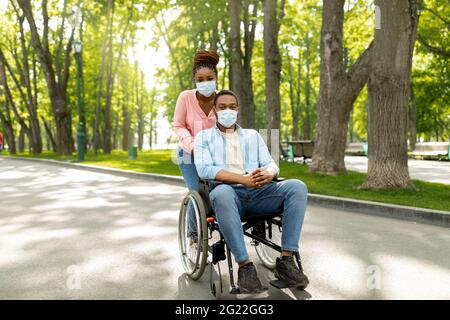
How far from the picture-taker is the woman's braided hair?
4539 mm

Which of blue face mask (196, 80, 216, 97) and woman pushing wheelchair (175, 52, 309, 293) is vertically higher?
blue face mask (196, 80, 216, 97)

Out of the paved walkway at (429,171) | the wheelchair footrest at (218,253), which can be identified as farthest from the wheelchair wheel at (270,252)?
the paved walkway at (429,171)

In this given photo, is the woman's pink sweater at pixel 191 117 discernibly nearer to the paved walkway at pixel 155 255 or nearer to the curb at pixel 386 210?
the paved walkway at pixel 155 255

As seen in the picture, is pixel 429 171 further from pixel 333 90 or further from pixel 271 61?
pixel 271 61

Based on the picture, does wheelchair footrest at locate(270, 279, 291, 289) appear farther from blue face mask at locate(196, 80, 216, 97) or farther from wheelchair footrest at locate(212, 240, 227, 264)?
blue face mask at locate(196, 80, 216, 97)

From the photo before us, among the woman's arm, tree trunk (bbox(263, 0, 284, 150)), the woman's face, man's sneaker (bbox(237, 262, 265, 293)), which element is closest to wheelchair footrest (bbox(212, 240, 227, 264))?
man's sneaker (bbox(237, 262, 265, 293))

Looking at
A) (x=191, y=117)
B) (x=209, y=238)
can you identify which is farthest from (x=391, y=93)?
(x=209, y=238)

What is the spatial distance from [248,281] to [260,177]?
803mm

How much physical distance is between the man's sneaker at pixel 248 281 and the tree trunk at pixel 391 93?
6.68m

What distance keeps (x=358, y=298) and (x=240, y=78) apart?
16.2m

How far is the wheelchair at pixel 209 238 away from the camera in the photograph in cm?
378

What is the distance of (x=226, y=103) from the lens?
4164 mm

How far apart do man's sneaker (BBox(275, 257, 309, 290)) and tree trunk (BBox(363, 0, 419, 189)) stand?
6456 millimetres

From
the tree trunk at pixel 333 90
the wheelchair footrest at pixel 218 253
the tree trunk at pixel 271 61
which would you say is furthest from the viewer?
the tree trunk at pixel 271 61
